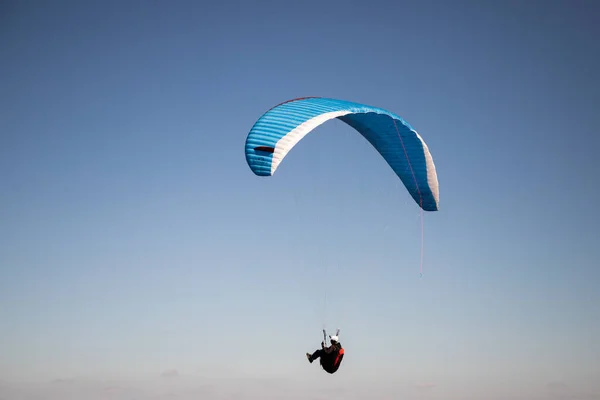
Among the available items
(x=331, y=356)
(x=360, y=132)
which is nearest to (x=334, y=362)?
(x=331, y=356)

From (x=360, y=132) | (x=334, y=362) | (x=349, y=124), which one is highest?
(x=349, y=124)

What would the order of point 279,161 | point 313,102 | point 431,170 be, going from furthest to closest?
point 431,170 → point 313,102 → point 279,161

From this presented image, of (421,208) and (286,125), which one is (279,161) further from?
(421,208)

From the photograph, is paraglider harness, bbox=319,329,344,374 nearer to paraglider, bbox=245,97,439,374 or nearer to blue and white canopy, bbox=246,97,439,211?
paraglider, bbox=245,97,439,374

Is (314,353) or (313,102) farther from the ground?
(313,102)

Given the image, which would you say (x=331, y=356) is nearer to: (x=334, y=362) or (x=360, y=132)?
(x=334, y=362)

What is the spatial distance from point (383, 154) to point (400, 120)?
2.61 m

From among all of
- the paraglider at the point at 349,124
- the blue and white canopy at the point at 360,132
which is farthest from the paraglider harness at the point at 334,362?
the blue and white canopy at the point at 360,132

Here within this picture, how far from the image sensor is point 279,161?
78.8 ft

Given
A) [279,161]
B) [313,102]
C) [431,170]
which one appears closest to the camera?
[279,161]

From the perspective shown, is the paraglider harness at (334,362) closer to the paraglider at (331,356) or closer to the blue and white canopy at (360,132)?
the paraglider at (331,356)

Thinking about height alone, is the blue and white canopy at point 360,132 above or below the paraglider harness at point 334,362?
above

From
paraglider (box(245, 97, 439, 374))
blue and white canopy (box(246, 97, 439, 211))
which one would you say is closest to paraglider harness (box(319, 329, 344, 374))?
paraglider (box(245, 97, 439, 374))

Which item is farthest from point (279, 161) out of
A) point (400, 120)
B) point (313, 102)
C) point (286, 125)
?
point (400, 120)
